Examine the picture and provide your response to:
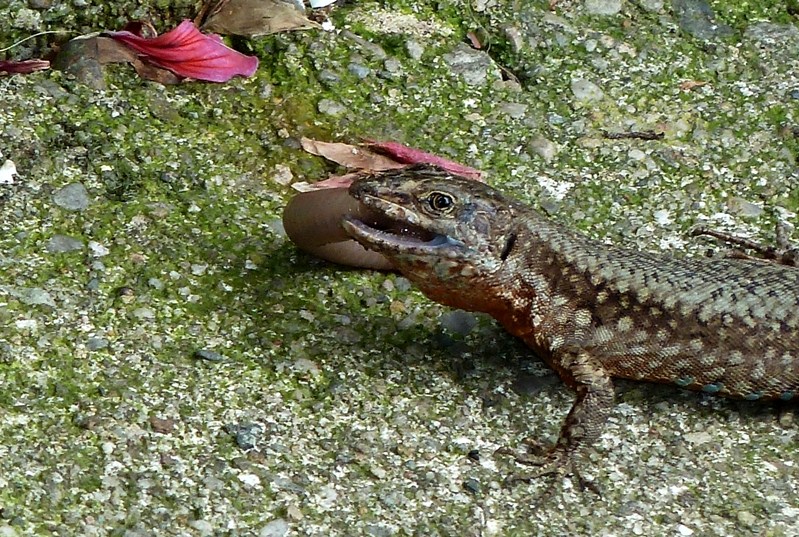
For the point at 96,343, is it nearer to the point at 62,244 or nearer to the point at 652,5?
the point at 62,244

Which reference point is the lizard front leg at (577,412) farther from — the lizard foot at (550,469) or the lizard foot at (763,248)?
the lizard foot at (763,248)

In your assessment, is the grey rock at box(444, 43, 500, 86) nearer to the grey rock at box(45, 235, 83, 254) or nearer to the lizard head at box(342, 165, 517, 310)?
the lizard head at box(342, 165, 517, 310)

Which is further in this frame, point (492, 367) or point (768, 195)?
point (768, 195)

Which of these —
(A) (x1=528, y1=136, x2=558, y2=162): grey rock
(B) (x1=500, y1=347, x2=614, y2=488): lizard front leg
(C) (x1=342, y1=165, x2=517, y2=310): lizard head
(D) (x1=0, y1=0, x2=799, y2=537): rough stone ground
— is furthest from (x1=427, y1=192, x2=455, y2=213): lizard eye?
(A) (x1=528, y1=136, x2=558, y2=162): grey rock

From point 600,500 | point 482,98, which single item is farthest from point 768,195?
point 600,500

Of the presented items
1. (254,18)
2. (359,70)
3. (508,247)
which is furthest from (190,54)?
(508,247)

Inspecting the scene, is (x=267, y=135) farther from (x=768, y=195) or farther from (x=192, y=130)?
(x=768, y=195)
